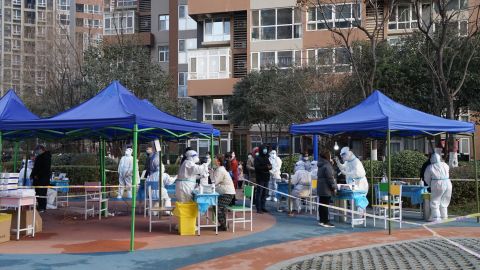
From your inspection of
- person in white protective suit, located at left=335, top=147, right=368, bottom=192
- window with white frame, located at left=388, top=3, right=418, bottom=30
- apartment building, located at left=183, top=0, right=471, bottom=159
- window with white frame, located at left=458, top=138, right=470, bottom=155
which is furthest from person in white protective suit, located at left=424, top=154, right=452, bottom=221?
A: window with white frame, located at left=458, top=138, right=470, bottom=155

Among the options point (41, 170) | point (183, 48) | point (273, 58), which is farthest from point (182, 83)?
point (41, 170)

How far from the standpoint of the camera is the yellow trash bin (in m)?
10.5

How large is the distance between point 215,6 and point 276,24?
5.16m

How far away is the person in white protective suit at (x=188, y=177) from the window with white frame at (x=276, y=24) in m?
26.0

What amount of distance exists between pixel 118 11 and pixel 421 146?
27.4 m

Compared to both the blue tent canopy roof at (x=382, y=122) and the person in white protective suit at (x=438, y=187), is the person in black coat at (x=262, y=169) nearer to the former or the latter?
the blue tent canopy roof at (x=382, y=122)

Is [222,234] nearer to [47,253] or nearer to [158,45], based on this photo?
[47,253]

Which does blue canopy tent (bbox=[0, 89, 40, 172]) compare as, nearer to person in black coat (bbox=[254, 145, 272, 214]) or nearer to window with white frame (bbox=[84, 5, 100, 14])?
person in black coat (bbox=[254, 145, 272, 214])

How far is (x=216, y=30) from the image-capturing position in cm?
3938

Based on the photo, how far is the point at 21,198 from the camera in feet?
32.8

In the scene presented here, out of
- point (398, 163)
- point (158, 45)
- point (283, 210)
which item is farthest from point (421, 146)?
point (158, 45)

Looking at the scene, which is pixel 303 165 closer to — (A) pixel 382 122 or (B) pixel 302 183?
(B) pixel 302 183

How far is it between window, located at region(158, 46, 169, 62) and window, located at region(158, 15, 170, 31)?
1832mm

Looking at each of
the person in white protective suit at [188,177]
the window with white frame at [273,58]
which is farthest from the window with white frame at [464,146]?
the person in white protective suit at [188,177]
